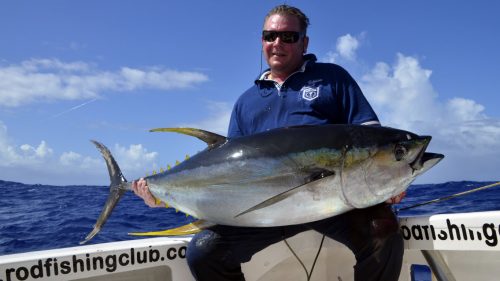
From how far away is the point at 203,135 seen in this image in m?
2.44

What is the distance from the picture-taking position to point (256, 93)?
3.00 m

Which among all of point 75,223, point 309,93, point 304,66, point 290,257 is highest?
point 304,66

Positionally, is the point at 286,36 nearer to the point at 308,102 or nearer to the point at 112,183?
the point at 308,102

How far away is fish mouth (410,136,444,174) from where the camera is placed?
2008mm

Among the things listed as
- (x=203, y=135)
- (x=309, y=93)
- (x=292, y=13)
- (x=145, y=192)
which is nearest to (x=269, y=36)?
(x=292, y=13)

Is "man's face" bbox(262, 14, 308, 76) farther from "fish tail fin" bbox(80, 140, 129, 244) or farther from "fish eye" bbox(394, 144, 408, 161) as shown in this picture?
"fish tail fin" bbox(80, 140, 129, 244)

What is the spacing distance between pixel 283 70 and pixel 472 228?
1.51 metres

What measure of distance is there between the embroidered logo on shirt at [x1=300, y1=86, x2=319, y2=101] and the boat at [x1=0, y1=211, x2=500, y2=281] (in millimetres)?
887

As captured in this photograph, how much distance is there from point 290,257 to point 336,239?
73cm

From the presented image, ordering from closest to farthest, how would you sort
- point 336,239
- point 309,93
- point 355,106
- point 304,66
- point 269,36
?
point 336,239, point 355,106, point 309,93, point 304,66, point 269,36

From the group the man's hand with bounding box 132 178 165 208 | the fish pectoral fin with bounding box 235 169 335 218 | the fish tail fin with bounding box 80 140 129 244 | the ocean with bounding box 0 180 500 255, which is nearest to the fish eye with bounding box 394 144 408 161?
the fish pectoral fin with bounding box 235 169 335 218

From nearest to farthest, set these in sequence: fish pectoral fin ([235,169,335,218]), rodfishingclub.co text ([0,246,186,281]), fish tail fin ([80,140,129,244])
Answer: fish pectoral fin ([235,169,335,218])
rodfishingclub.co text ([0,246,186,281])
fish tail fin ([80,140,129,244])

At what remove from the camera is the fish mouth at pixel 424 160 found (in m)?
2.01

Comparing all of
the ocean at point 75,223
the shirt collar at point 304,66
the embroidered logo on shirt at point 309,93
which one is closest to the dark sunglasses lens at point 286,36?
the shirt collar at point 304,66
